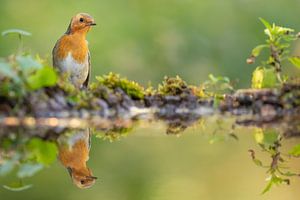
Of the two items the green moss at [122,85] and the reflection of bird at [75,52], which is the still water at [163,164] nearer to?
the green moss at [122,85]

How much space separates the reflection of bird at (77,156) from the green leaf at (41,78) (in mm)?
295

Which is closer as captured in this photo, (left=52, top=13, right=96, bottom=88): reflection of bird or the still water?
the still water

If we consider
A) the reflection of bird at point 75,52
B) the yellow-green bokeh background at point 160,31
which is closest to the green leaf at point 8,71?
the reflection of bird at point 75,52

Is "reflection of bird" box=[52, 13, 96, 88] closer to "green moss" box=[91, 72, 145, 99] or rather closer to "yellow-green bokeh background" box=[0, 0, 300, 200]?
"green moss" box=[91, 72, 145, 99]

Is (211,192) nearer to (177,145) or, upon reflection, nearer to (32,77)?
(177,145)

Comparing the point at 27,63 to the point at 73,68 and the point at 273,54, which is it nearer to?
the point at 73,68

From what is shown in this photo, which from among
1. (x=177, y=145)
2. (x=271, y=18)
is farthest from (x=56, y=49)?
(x=271, y=18)

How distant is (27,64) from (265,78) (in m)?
1.50

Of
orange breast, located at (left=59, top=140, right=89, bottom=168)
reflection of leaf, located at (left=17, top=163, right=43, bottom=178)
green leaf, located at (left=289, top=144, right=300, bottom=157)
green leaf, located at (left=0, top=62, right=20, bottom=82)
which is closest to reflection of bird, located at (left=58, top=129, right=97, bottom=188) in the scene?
orange breast, located at (left=59, top=140, right=89, bottom=168)

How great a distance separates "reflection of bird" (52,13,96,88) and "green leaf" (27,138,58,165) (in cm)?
162

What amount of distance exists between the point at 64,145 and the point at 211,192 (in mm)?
729

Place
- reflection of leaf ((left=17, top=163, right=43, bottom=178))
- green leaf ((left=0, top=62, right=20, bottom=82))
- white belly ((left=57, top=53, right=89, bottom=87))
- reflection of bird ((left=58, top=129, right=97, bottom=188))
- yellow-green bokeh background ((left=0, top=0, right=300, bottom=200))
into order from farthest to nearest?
yellow-green bokeh background ((left=0, top=0, right=300, bottom=200)) → white belly ((left=57, top=53, right=89, bottom=87)) → green leaf ((left=0, top=62, right=20, bottom=82)) → reflection of bird ((left=58, top=129, right=97, bottom=188)) → reflection of leaf ((left=17, top=163, right=43, bottom=178))

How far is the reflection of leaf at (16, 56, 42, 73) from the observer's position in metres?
4.20

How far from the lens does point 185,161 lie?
4.27 metres
